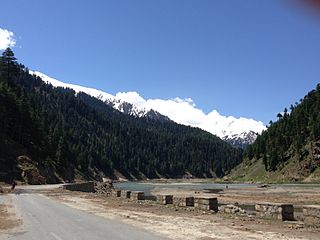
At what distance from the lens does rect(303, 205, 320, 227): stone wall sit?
21.4 meters

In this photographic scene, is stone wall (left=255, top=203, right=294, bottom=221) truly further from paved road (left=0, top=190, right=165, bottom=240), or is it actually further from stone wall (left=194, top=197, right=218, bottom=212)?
paved road (left=0, top=190, right=165, bottom=240)

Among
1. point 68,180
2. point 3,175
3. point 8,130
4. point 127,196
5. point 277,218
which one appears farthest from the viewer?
point 68,180

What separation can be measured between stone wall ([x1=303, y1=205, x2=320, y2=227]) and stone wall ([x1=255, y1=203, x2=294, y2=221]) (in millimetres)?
2799

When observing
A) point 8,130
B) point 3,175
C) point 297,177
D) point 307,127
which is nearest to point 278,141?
point 307,127

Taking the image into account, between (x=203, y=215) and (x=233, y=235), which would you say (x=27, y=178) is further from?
(x=233, y=235)

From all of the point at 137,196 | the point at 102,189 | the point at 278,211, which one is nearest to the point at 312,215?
the point at 278,211

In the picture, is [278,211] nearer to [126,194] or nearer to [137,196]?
[137,196]

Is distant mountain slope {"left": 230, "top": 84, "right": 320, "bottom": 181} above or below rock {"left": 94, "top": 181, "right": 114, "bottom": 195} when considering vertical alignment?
above

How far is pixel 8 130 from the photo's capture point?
115625 millimetres

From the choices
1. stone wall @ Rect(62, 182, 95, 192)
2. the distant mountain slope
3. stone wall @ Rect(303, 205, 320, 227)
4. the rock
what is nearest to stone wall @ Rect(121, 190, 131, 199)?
stone wall @ Rect(62, 182, 95, 192)

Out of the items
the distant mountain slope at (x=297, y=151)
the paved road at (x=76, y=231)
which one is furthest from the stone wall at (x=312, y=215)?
the distant mountain slope at (x=297, y=151)

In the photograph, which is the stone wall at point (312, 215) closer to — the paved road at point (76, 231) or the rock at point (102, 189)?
the paved road at point (76, 231)

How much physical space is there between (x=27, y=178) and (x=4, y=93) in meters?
31.6

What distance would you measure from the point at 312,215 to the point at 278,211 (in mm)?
4107
